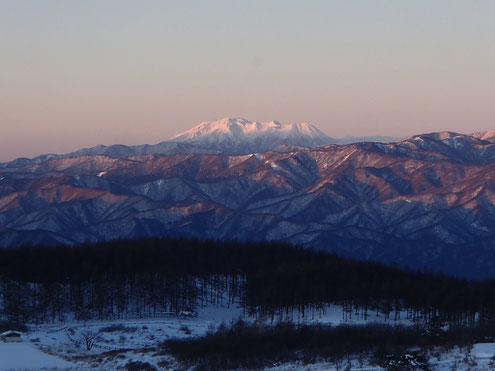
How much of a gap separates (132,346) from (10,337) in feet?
40.8

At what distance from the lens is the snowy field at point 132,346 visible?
69312 millimetres

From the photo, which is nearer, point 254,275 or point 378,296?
point 378,296

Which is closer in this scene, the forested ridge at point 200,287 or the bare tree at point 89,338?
the bare tree at point 89,338

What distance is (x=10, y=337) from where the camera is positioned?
91375 mm

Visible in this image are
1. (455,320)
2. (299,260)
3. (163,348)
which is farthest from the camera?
(299,260)

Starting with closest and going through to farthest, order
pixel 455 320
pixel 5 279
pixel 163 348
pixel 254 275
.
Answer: pixel 163 348 → pixel 455 320 → pixel 5 279 → pixel 254 275

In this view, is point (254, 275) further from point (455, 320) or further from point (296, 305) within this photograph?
point (455, 320)

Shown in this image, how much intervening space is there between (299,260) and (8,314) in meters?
56.6

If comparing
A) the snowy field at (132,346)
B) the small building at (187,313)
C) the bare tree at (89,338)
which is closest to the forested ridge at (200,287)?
the small building at (187,313)

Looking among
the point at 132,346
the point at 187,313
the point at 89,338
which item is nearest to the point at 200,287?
the point at 187,313

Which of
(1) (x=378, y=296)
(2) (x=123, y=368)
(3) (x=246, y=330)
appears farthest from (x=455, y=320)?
(2) (x=123, y=368)

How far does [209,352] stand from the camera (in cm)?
7994

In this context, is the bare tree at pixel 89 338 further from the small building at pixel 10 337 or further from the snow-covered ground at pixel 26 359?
the small building at pixel 10 337

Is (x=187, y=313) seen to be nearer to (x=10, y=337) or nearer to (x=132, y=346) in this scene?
(x=132, y=346)
